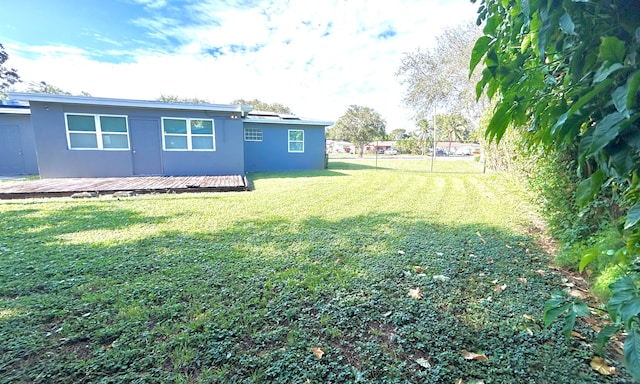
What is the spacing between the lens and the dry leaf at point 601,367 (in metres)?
1.71

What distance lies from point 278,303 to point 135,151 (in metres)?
10.4

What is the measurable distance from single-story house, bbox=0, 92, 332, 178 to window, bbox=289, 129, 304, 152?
363 centimetres

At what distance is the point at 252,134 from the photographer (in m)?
13.9

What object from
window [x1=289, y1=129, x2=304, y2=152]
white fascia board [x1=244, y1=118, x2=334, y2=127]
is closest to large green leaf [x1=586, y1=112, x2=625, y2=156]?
white fascia board [x1=244, y1=118, x2=334, y2=127]

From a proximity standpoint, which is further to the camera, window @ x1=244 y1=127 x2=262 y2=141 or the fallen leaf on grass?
window @ x1=244 y1=127 x2=262 y2=141

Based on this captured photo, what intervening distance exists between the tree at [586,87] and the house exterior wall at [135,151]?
1111 cm

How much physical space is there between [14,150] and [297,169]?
11892 millimetres

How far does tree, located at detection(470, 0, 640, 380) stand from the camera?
703mm

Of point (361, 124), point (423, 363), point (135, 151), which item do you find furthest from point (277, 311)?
point (361, 124)

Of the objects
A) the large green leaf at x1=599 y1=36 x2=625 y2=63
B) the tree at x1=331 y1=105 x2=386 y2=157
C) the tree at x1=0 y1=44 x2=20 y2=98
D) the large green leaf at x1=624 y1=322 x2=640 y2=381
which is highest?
the tree at x1=0 y1=44 x2=20 y2=98

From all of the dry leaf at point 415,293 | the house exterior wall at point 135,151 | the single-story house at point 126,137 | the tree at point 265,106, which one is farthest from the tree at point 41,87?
the dry leaf at point 415,293

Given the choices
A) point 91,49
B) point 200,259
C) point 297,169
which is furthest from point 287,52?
point 200,259

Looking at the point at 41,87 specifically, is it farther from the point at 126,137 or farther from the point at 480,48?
the point at 480,48

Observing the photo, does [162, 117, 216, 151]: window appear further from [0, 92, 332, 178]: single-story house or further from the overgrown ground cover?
the overgrown ground cover
